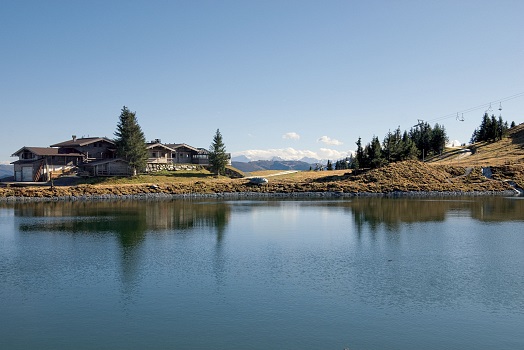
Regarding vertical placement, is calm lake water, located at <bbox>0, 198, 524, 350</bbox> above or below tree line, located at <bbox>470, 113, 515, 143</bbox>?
below

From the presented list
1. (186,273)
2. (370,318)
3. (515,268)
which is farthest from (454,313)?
(186,273)

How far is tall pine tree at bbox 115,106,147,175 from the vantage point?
98.5 metres

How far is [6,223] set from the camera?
54.9 metres

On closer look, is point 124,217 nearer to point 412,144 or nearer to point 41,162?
point 41,162

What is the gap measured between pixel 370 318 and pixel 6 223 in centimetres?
4912

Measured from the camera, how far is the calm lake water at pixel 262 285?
19.9 metres

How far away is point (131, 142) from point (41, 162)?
19.1m

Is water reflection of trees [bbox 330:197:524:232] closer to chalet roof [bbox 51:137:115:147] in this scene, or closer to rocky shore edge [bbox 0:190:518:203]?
rocky shore edge [bbox 0:190:518:203]

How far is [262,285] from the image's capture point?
27.4 metres

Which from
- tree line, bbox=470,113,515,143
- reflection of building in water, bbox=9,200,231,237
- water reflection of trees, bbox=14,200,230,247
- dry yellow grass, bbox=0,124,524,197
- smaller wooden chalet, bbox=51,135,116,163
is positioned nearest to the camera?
water reflection of trees, bbox=14,200,230,247

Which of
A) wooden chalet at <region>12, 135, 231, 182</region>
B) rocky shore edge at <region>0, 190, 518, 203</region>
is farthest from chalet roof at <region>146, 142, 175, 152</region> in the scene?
rocky shore edge at <region>0, 190, 518, 203</region>

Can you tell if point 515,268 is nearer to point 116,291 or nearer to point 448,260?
point 448,260

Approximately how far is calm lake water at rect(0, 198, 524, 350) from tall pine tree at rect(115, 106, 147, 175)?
4509cm

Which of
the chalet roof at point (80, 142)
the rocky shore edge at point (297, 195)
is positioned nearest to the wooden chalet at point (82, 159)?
the chalet roof at point (80, 142)
